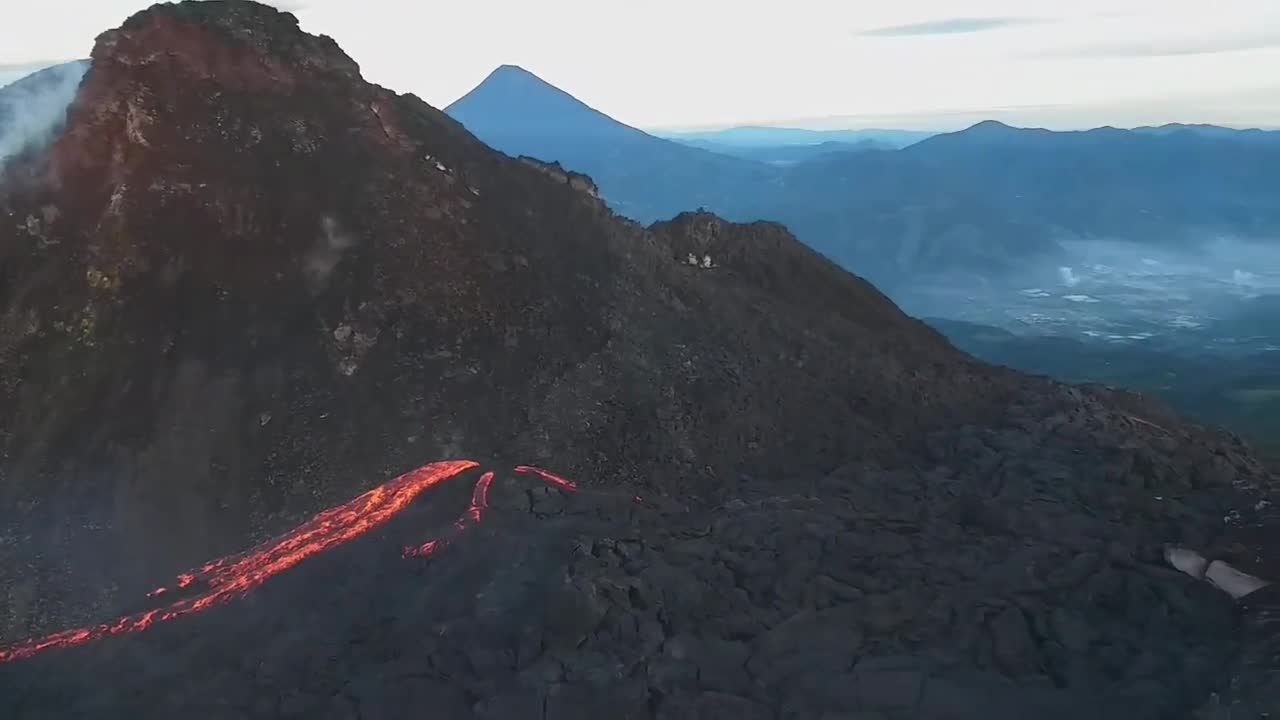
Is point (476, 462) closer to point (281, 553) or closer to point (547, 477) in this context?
point (547, 477)

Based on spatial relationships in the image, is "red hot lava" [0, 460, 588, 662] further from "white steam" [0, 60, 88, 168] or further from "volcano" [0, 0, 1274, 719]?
"white steam" [0, 60, 88, 168]

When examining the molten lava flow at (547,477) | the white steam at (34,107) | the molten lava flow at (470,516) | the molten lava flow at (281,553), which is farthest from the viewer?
the white steam at (34,107)

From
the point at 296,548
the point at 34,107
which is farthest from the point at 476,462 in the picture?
the point at 34,107

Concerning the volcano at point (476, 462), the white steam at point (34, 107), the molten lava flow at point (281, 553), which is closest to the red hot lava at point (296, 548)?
the molten lava flow at point (281, 553)

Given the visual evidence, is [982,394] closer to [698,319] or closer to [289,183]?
[698,319]

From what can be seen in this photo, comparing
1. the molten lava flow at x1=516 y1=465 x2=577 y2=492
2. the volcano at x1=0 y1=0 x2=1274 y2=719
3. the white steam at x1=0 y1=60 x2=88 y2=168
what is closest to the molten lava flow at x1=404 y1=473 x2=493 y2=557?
the volcano at x1=0 y1=0 x2=1274 y2=719

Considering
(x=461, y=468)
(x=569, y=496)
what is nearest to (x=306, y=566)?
(x=461, y=468)

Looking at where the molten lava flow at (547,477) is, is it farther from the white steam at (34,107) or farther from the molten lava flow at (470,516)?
the white steam at (34,107)
